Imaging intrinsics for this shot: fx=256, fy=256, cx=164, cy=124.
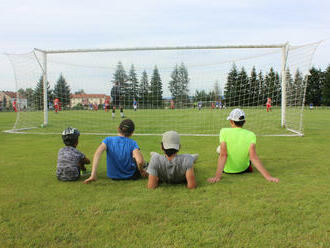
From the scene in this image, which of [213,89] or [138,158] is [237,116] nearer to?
Result: [138,158]

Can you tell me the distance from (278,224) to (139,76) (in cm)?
1031

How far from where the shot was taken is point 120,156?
407 cm

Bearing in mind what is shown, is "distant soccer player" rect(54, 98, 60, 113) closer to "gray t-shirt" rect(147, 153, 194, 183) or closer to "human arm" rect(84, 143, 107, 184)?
"human arm" rect(84, 143, 107, 184)

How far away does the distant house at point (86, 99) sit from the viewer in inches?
538

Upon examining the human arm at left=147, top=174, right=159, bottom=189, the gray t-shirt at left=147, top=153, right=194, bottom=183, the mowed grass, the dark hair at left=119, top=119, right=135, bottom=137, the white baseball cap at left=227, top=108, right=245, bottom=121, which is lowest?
the mowed grass

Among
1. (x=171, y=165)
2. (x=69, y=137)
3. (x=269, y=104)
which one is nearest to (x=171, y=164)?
(x=171, y=165)

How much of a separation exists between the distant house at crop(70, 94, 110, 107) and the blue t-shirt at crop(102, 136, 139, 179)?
9782 mm

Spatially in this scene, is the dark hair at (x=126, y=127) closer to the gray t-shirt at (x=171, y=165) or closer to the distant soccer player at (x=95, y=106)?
the gray t-shirt at (x=171, y=165)

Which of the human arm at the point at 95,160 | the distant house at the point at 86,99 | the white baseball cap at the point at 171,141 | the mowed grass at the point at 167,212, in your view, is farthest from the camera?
the distant house at the point at 86,99

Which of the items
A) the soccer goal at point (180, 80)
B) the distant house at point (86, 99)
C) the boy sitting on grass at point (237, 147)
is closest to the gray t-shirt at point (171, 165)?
the boy sitting on grass at point (237, 147)

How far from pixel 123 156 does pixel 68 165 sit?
88 centimetres

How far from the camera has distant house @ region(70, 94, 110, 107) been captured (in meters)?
13.7

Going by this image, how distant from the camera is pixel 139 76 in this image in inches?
473

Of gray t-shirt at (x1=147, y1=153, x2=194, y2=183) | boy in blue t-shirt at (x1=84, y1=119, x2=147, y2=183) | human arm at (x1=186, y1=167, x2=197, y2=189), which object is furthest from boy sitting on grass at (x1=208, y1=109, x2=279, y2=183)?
boy in blue t-shirt at (x1=84, y1=119, x2=147, y2=183)
